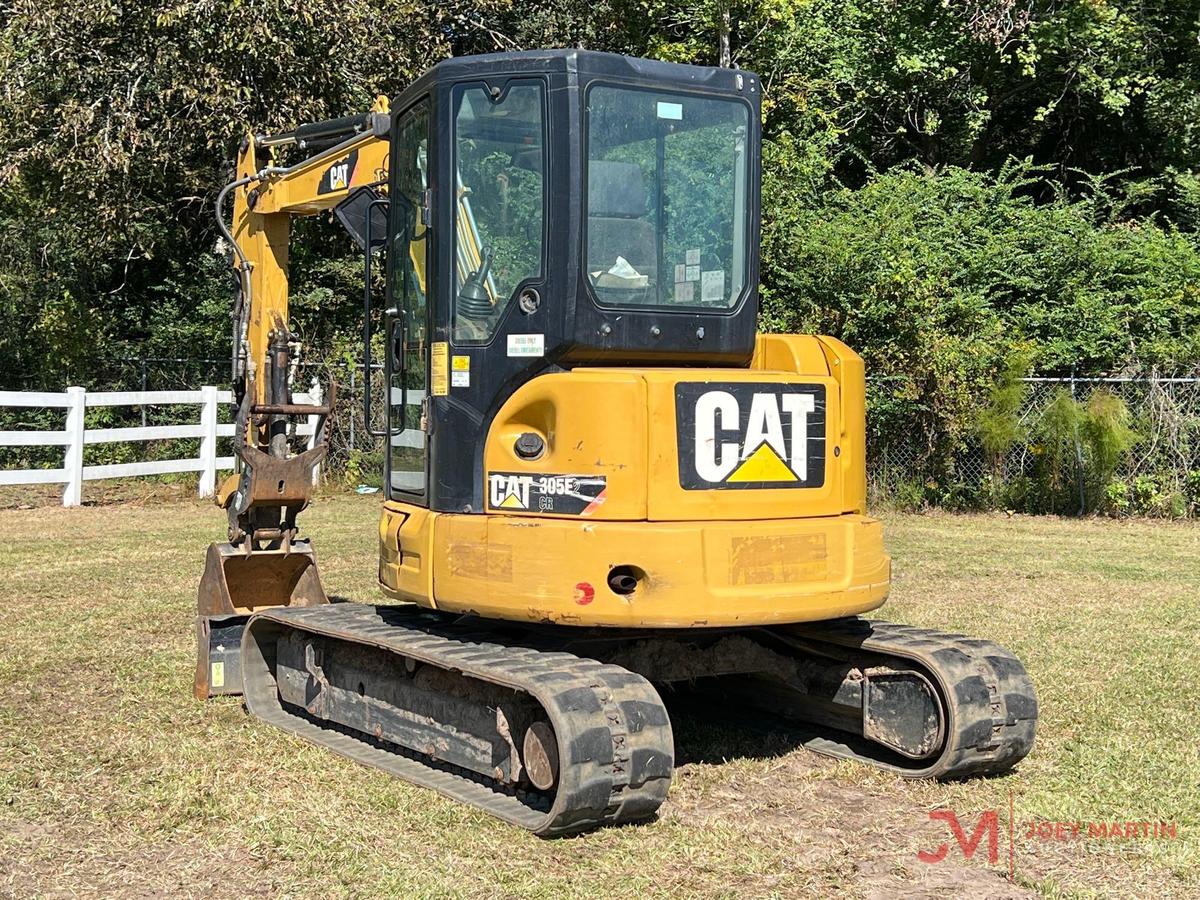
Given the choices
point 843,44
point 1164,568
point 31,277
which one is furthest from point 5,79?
point 1164,568

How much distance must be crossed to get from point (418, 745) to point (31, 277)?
2088 cm

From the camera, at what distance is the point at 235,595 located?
831 cm

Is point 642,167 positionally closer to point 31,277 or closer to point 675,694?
point 675,694

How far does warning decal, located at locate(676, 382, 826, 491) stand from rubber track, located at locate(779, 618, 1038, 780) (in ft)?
3.24

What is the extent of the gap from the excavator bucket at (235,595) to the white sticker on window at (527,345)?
8.87 ft

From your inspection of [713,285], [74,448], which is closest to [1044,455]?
[74,448]

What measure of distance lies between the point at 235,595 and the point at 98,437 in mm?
10399

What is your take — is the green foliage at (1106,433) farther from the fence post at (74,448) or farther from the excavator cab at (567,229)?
the fence post at (74,448)

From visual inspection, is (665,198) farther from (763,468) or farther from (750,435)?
(763,468)

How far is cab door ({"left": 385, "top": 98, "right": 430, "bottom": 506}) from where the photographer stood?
6477 mm

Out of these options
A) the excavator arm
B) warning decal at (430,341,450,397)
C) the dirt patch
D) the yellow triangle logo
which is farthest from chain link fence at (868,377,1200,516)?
warning decal at (430,341,450,397)

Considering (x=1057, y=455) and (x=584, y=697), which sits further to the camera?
(x=1057, y=455)

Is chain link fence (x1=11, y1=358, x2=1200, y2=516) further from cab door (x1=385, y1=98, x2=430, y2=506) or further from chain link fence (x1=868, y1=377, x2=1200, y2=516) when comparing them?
cab door (x1=385, y1=98, x2=430, y2=506)

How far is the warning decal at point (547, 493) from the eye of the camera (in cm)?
584
